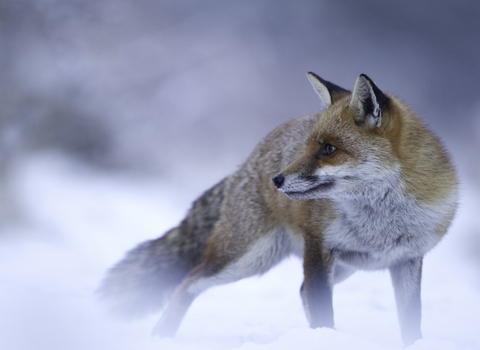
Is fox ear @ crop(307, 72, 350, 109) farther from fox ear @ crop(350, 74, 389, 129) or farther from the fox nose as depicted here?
the fox nose

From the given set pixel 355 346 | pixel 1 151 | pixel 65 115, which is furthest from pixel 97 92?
pixel 355 346

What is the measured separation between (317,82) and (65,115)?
22.4ft

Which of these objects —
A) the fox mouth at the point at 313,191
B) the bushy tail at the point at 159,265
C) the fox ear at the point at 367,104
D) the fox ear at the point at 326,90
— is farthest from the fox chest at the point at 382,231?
the bushy tail at the point at 159,265

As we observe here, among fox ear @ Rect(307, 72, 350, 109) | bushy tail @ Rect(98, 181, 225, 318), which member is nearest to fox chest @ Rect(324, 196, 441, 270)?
fox ear @ Rect(307, 72, 350, 109)

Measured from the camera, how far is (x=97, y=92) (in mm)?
9648

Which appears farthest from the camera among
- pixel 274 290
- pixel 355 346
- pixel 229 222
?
pixel 274 290

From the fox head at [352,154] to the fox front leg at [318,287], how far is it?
46cm

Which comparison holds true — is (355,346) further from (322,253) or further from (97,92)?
(97,92)

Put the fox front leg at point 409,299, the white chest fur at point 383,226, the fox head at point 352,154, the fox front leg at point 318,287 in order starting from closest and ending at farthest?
the fox head at point 352,154, the white chest fur at point 383,226, the fox front leg at point 318,287, the fox front leg at point 409,299

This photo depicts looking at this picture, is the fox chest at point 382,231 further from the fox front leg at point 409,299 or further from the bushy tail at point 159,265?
the bushy tail at point 159,265

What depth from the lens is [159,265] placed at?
421cm

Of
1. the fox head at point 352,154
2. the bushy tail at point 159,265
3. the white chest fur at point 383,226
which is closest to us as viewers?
the fox head at point 352,154

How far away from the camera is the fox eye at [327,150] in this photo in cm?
285

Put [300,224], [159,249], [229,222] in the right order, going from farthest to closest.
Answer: [159,249] < [229,222] < [300,224]
